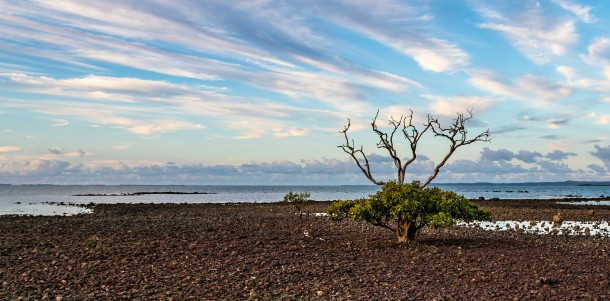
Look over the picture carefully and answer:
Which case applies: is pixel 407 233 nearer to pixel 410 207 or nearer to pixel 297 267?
pixel 410 207

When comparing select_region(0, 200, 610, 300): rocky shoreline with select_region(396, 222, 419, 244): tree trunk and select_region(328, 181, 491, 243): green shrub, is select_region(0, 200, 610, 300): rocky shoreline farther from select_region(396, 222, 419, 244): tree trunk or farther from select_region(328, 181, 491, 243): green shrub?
select_region(328, 181, 491, 243): green shrub

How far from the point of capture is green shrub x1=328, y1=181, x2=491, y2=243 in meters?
23.5

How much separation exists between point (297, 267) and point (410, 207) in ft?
22.3

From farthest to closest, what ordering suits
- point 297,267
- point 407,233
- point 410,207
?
point 407,233 → point 410,207 → point 297,267

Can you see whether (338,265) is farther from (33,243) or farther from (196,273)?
(33,243)

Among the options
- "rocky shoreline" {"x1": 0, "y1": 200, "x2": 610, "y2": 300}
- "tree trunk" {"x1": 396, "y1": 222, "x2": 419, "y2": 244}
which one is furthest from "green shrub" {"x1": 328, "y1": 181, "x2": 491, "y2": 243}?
"rocky shoreline" {"x1": 0, "y1": 200, "x2": 610, "y2": 300}

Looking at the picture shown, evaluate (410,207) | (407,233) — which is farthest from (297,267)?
(407,233)

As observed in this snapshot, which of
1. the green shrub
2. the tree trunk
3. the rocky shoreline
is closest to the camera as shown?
the rocky shoreline

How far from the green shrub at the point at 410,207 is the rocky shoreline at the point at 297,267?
112cm

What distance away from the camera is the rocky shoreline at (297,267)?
1505cm

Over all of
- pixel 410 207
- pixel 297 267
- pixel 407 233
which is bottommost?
pixel 297 267

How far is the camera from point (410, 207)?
2327 centimetres

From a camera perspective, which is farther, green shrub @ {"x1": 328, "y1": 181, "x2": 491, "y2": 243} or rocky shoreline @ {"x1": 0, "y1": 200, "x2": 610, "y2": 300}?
green shrub @ {"x1": 328, "y1": 181, "x2": 491, "y2": 243}

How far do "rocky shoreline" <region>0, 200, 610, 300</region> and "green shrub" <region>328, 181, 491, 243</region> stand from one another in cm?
112
